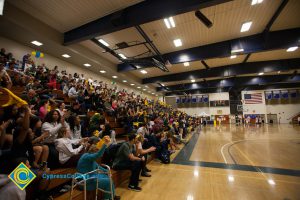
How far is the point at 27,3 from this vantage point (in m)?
4.56

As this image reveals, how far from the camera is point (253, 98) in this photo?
66.5ft

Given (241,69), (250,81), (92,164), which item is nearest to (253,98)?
(250,81)

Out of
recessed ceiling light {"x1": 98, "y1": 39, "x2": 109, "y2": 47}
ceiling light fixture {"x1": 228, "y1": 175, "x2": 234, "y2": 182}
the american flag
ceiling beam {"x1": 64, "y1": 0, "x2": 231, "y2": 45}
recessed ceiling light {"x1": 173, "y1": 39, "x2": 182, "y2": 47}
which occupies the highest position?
recessed ceiling light {"x1": 173, "y1": 39, "x2": 182, "y2": 47}

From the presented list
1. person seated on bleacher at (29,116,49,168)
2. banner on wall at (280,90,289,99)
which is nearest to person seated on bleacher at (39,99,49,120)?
person seated on bleacher at (29,116,49,168)

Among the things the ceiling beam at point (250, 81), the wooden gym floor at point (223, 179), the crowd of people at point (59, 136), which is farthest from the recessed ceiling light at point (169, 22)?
the ceiling beam at point (250, 81)

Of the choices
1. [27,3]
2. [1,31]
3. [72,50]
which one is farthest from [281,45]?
[1,31]

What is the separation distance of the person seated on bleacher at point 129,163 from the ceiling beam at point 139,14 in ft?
11.9

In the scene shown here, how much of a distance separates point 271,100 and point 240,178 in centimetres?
2144

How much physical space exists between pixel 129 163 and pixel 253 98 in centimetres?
2226

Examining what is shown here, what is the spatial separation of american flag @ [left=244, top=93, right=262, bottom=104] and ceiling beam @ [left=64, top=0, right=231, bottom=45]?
2025 centimetres

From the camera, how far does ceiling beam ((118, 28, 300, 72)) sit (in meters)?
6.40

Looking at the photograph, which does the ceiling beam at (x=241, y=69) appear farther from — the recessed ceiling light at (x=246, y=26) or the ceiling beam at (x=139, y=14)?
the ceiling beam at (x=139, y=14)

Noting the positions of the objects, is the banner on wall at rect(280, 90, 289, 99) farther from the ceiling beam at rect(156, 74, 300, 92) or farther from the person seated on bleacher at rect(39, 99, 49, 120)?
the person seated on bleacher at rect(39, 99, 49, 120)

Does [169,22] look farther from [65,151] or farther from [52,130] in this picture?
[65,151]
